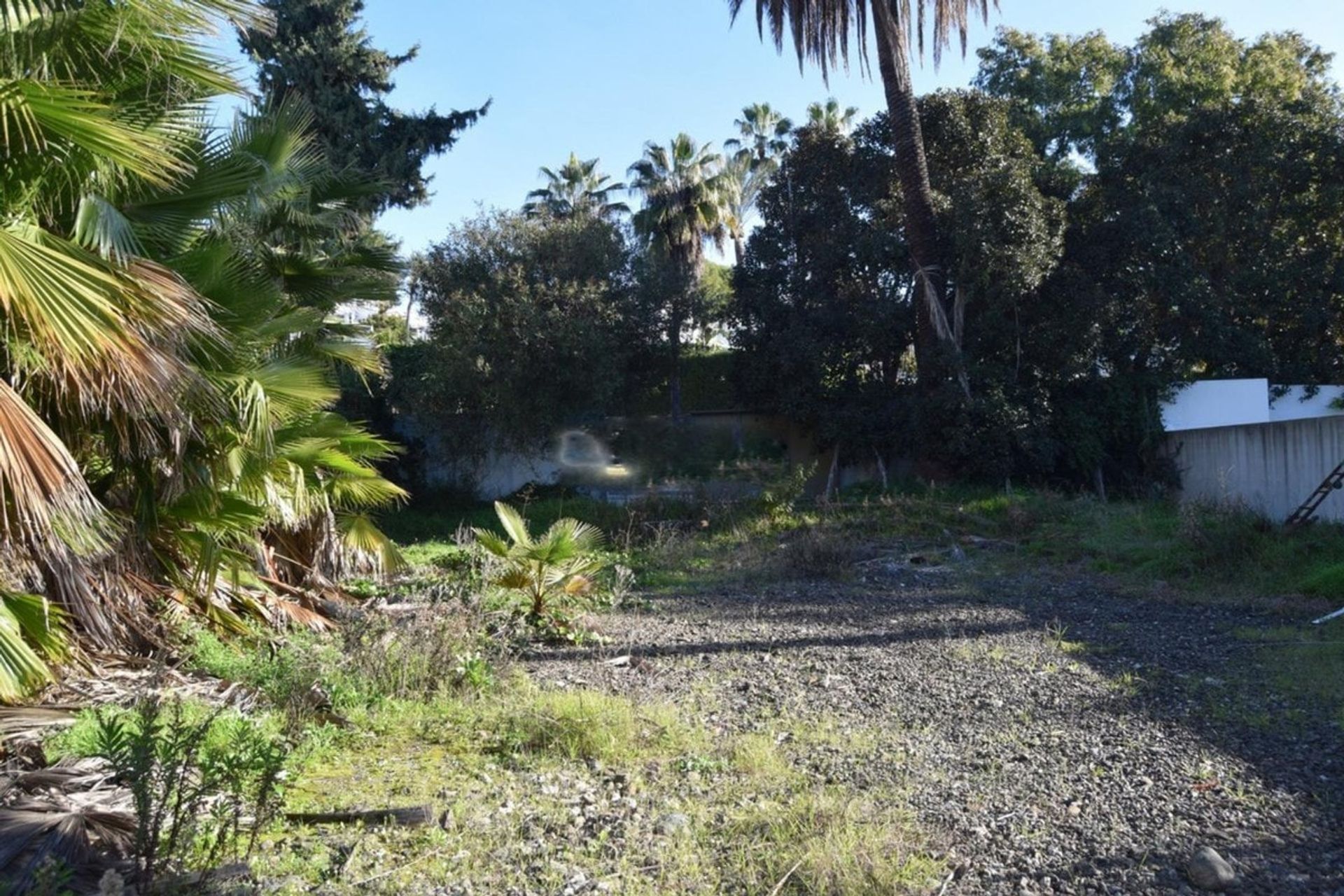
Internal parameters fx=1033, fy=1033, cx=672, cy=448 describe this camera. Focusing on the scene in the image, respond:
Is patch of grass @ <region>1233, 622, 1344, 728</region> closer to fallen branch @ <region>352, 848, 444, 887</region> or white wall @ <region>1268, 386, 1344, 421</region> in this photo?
fallen branch @ <region>352, 848, 444, 887</region>

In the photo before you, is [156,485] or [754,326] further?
[754,326]

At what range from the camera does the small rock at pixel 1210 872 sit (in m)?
3.71

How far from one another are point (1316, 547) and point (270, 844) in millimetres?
10912

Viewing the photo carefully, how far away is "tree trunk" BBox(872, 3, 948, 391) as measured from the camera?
731 inches

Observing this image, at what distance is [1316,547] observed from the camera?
36.0ft

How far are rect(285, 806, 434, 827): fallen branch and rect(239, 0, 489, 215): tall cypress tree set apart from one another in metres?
18.5

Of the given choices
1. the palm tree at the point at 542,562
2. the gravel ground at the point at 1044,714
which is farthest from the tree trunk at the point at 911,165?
the palm tree at the point at 542,562

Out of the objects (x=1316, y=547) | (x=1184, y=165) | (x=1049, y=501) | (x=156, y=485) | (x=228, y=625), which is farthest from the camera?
(x=1184, y=165)

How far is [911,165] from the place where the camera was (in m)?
18.6

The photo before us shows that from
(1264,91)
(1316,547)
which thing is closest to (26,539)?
(1316,547)

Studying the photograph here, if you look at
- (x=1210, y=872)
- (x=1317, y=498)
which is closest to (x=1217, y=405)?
(x=1317, y=498)

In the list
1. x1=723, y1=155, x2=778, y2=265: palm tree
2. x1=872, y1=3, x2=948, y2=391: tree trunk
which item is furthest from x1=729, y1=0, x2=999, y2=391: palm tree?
x1=723, y1=155, x2=778, y2=265: palm tree

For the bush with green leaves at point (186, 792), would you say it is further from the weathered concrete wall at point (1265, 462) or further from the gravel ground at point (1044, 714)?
the weathered concrete wall at point (1265, 462)

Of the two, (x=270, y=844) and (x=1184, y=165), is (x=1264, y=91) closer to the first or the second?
(x=1184, y=165)
